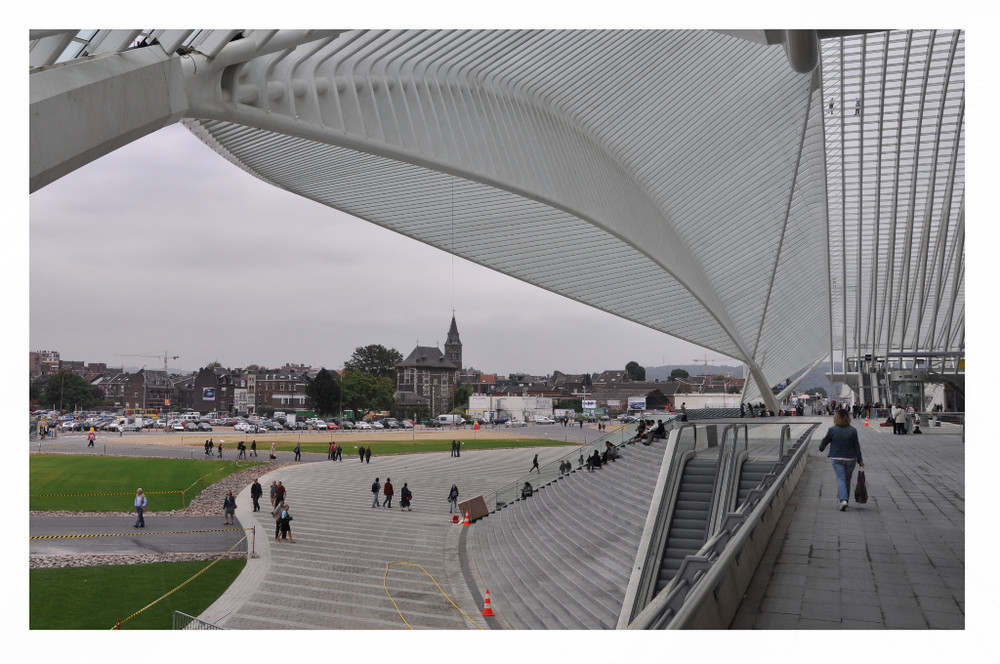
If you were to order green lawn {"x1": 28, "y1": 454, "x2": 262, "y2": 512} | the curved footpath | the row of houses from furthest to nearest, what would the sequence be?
1. the row of houses
2. green lawn {"x1": 28, "y1": 454, "x2": 262, "y2": 512}
3. the curved footpath

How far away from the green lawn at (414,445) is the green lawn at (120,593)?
20140mm

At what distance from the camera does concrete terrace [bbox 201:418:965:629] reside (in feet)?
15.5

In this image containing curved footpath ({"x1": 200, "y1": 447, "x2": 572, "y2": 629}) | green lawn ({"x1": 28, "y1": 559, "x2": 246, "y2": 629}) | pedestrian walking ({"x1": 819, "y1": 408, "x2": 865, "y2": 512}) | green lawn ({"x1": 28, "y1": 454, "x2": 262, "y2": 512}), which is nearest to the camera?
pedestrian walking ({"x1": 819, "y1": 408, "x2": 865, "y2": 512})

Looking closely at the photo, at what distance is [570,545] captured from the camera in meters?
15.1

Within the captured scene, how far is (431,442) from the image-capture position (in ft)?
140

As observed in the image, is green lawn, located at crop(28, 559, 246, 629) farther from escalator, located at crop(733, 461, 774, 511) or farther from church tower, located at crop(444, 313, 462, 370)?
church tower, located at crop(444, 313, 462, 370)

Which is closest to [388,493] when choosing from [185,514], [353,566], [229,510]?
[229,510]

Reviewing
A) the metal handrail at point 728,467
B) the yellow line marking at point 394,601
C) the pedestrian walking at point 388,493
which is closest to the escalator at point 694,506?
the metal handrail at point 728,467

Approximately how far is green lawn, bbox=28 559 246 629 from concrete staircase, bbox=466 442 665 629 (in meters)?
5.04

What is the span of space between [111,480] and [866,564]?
23.5 m

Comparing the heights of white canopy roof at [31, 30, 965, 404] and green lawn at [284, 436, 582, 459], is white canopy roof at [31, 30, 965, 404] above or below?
above

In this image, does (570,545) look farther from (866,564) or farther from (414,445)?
(414,445)

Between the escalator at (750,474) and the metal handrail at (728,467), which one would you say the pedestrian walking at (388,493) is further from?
the escalator at (750,474)

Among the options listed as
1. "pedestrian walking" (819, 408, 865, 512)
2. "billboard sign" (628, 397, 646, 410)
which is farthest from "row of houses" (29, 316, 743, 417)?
"pedestrian walking" (819, 408, 865, 512)
